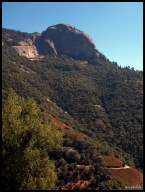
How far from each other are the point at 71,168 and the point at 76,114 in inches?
2348

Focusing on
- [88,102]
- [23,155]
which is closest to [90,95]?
[88,102]

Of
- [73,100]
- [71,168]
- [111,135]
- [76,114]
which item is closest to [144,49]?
[71,168]

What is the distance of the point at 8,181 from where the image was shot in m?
14.5

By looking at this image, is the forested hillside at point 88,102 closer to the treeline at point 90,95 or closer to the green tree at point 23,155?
the treeline at point 90,95

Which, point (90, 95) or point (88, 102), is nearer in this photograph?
point (88, 102)

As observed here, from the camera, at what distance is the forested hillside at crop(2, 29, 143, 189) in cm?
6440

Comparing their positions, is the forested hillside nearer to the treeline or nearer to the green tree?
the treeline

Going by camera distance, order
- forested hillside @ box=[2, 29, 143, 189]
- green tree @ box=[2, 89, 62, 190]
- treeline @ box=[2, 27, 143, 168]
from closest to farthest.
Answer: green tree @ box=[2, 89, 62, 190], forested hillside @ box=[2, 29, 143, 189], treeline @ box=[2, 27, 143, 168]

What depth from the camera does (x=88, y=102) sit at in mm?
118000

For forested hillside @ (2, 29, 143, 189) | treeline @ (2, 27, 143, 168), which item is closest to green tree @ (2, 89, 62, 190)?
forested hillside @ (2, 29, 143, 189)

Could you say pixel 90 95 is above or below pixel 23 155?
above

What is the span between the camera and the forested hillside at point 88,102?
2535 inches

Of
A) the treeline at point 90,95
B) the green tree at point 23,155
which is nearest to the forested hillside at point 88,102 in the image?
the treeline at point 90,95

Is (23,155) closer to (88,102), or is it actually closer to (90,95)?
(88,102)
